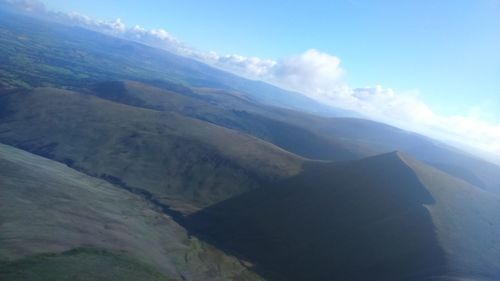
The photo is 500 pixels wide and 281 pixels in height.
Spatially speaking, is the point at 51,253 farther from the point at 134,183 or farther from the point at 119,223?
the point at 134,183

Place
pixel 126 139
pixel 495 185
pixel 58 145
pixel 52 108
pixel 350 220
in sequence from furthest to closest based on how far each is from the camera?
pixel 495 185, pixel 52 108, pixel 126 139, pixel 58 145, pixel 350 220

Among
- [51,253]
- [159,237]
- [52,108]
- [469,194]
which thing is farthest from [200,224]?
[52,108]

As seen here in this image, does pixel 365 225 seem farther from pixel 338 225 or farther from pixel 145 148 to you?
pixel 145 148

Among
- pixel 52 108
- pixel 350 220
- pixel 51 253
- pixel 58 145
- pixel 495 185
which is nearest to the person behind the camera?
pixel 51 253

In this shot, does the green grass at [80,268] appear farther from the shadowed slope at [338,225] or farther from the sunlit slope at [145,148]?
the sunlit slope at [145,148]

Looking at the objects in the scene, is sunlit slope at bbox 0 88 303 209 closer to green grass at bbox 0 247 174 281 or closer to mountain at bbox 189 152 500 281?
mountain at bbox 189 152 500 281

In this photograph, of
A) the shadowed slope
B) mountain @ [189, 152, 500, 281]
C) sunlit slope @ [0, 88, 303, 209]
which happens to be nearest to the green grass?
mountain @ [189, 152, 500, 281]

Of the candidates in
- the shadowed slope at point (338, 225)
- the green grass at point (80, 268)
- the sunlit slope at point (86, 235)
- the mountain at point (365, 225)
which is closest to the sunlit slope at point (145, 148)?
the mountain at point (365, 225)

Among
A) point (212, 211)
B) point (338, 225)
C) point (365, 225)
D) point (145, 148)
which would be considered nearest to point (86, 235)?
point (212, 211)
